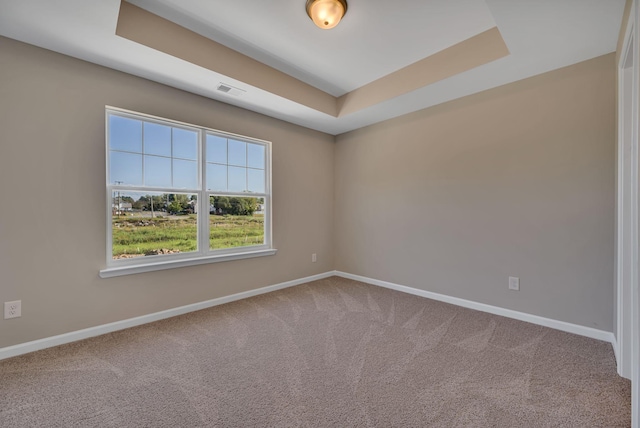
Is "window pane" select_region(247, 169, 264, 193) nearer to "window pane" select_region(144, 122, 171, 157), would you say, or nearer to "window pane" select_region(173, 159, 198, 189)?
"window pane" select_region(173, 159, 198, 189)

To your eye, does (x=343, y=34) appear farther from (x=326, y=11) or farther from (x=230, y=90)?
(x=230, y=90)

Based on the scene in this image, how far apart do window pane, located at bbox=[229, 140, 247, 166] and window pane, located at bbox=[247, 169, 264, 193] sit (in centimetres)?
16

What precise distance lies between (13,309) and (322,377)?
2.42m

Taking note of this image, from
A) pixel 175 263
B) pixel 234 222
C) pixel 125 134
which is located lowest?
pixel 175 263

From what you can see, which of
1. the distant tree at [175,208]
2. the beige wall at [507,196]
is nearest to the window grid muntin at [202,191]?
the distant tree at [175,208]

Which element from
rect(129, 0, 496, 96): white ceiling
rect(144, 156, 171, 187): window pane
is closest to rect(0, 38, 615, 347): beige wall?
rect(144, 156, 171, 187): window pane

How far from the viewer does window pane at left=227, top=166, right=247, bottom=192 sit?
346 cm

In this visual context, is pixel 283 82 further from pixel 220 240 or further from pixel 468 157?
pixel 468 157

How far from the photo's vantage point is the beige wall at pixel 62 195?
208cm

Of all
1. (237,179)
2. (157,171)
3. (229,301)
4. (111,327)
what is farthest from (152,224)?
(229,301)

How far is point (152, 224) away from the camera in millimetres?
2842

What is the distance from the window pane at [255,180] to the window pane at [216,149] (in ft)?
1.26

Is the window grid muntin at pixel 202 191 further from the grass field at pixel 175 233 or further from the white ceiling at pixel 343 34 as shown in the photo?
the white ceiling at pixel 343 34

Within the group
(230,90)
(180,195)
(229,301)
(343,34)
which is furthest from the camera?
(229,301)
